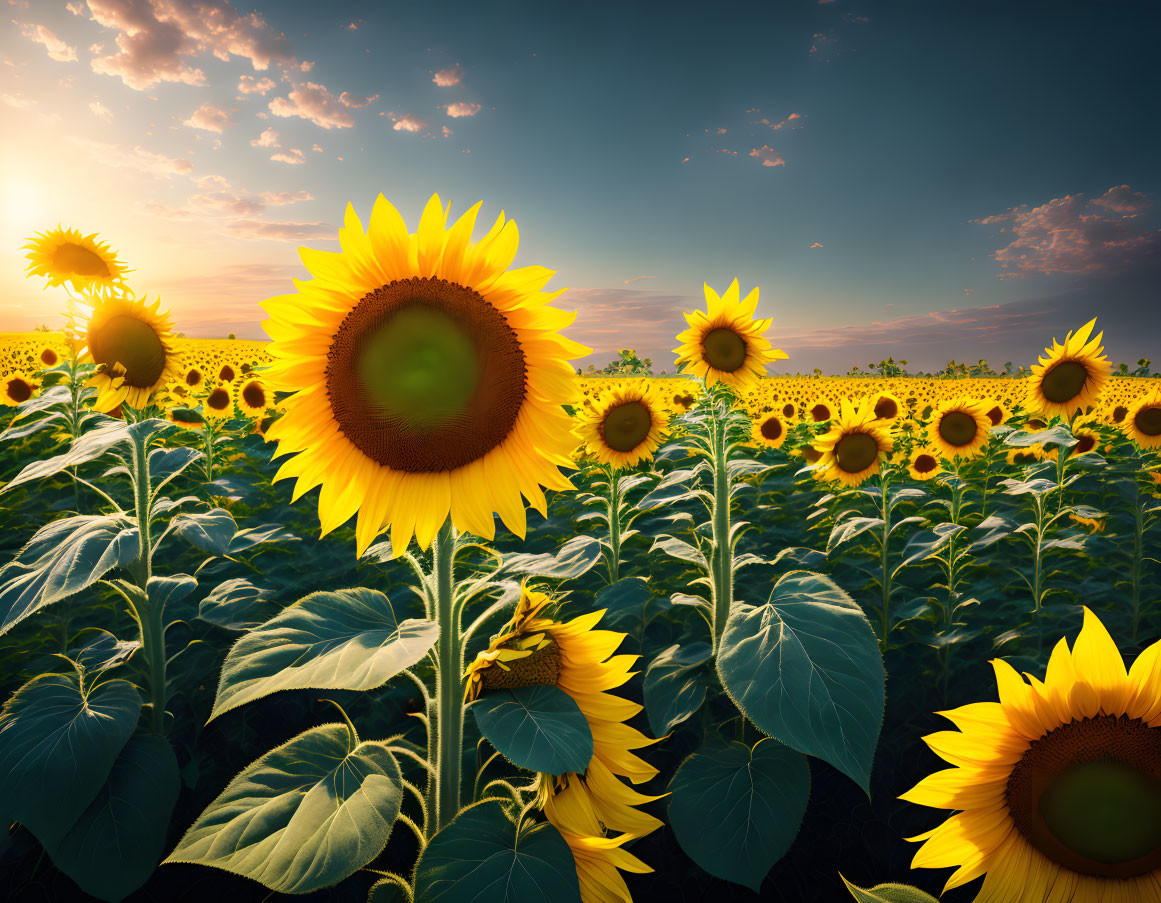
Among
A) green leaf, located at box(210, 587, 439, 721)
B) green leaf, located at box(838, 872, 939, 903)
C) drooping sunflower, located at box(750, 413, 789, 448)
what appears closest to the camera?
green leaf, located at box(210, 587, 439, 721)

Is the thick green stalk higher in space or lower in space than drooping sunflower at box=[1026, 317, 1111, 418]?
lower

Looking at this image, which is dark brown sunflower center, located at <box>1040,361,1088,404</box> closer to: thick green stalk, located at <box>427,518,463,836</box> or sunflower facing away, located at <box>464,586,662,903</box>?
sunflower facing away, located at <box>464,586,662,903</box>

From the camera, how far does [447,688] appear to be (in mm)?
1607

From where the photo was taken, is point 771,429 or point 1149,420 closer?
point 1149,420

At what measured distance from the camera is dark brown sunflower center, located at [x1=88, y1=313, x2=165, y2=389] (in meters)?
3.37

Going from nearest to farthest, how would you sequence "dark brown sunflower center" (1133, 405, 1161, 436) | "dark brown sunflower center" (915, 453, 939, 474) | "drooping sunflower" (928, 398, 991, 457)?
"drooping sunflower" (928, 398, 991, 457) → "dark brown sunflower center" (1133, 405, 1161, 436) → "dark brown sunflower center" (915, 453, 939, 474)

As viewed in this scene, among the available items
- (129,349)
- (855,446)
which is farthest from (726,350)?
(129,349)

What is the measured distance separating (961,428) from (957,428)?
0.13 ft

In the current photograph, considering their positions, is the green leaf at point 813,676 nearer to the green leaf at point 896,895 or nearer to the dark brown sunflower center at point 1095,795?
the green leaf at point 896,895

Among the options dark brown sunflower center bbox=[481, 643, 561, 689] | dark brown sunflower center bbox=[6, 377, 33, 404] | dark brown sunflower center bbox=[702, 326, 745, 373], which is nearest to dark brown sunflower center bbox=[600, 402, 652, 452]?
dark brown sunflower center bbox=[702, 326, 745, 373]

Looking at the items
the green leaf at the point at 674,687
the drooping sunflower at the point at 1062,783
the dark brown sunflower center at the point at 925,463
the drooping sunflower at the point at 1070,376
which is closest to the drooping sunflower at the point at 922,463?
the dark brown sunflower center at the point at 925,463

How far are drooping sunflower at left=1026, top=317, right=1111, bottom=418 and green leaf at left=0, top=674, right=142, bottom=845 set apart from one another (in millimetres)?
8014

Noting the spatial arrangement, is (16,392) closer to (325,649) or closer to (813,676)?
(325,649)

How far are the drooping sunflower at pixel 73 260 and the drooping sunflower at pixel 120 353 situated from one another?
0.89 meters
